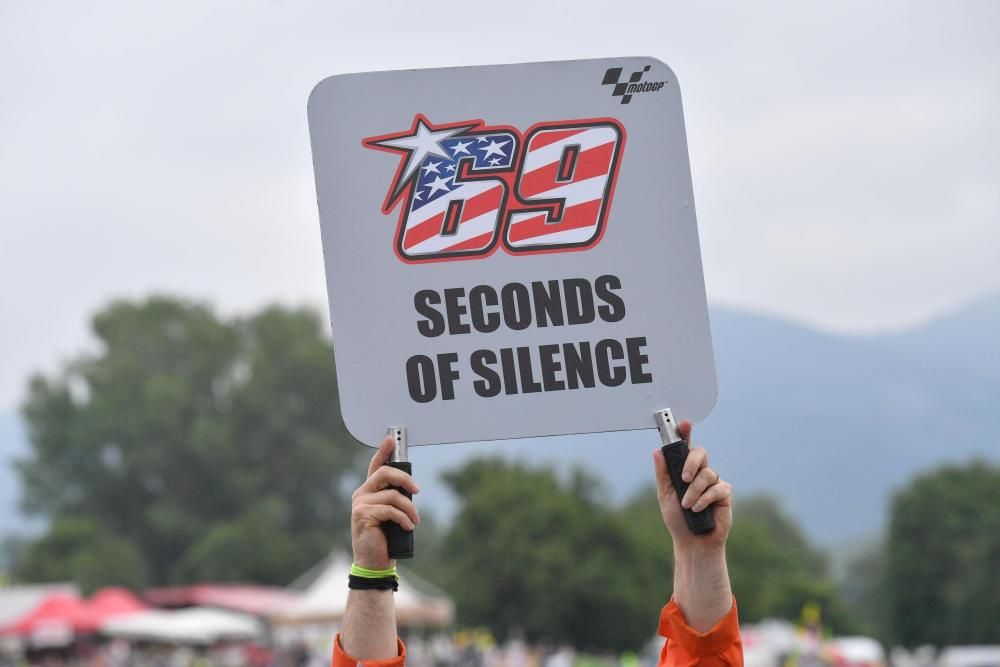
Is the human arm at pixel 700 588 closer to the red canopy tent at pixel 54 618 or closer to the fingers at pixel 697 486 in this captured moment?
the fingers at pixel 697 486

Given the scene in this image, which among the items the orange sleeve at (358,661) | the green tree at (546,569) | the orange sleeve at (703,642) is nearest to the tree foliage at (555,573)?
the green tree at (546,569)

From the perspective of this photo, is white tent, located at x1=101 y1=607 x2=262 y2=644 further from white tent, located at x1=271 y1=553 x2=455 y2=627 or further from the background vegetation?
the background vegetation

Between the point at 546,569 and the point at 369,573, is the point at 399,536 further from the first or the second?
the point at 546,569

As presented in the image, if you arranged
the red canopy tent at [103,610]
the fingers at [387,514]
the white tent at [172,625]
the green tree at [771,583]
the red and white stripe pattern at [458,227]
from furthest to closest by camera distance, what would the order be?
the green tree at [771,583] < the white tent at [172,625] < the red canopy tent at [103,610] < the red and white stripe pattern at [458,227] < the fingers at [387,514]

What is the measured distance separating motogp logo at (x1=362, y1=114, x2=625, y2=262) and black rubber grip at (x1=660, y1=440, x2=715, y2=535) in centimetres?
52

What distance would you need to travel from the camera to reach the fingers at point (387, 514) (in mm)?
2840

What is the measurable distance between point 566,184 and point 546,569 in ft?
195

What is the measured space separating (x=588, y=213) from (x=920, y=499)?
218ft

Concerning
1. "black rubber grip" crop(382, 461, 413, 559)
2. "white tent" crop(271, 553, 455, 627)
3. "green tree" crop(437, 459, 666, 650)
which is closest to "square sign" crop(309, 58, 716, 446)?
"black rubber grip" crop(382, 461, 413, 559)

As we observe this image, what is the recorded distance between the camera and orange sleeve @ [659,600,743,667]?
297cm

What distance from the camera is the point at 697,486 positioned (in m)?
2.91

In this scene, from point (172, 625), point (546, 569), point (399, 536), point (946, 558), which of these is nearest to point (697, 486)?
point (399, 536)

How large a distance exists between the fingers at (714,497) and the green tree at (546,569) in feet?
193

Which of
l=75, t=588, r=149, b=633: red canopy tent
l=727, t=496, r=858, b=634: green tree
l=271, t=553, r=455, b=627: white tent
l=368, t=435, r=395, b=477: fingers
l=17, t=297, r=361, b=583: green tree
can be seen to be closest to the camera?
l=368, t=435, r=395, b=477: fingers
